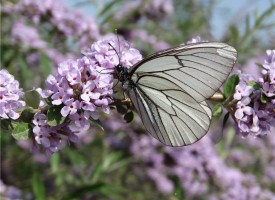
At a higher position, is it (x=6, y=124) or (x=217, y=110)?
(x=6, y=124)

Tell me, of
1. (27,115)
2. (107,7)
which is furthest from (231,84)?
(107,7)

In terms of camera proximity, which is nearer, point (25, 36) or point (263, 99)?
point (263, 99)

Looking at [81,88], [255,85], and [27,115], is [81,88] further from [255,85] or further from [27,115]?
[255,85]

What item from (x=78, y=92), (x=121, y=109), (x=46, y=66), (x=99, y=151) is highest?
(x=78, y=92)

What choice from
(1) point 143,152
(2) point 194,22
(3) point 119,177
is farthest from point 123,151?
(2) point 194,22

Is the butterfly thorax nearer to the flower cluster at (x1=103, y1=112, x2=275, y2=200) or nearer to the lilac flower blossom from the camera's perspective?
the lilac flower blossom

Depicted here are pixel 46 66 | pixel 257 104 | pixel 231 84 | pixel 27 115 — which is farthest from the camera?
pixel 46 66
